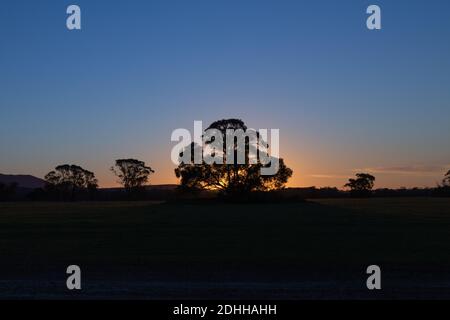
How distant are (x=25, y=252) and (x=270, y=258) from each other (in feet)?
26.7

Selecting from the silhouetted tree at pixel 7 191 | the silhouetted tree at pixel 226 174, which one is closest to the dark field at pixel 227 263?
the silhouetted tree at pixel 226 174

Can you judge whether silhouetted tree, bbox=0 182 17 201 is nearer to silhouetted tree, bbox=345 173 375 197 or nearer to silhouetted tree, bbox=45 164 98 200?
silhouetted tree, bbox=45 164 98 200

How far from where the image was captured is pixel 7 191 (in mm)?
125250

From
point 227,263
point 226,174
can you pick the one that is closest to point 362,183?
point 226,174

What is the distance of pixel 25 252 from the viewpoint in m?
18.1

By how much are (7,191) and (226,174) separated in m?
68.5

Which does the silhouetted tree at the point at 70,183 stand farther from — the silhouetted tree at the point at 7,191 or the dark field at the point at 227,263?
the dark field at the point at 227,263

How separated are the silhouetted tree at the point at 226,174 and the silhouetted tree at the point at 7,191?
207ft

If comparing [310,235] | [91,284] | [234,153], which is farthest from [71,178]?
[91,284]

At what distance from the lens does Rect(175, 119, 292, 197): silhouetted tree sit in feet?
253

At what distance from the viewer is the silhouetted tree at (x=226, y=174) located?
3036 inches

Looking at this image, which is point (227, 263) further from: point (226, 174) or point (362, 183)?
point (362, 183)

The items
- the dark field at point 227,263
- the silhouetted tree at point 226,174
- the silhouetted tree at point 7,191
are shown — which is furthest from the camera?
the silhouetted tree at point 7,191
